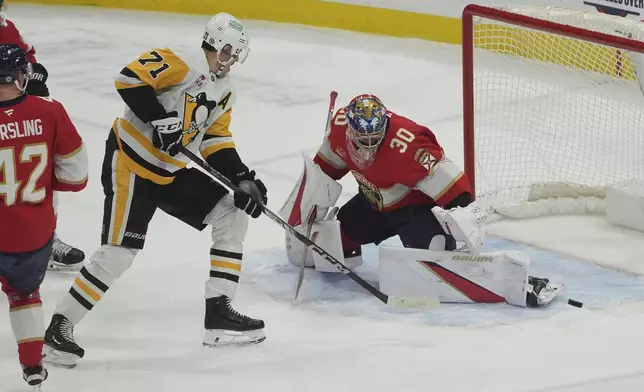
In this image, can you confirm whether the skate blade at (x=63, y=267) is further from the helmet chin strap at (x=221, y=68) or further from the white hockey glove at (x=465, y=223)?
the white hockey glove at (x=465, y=223)

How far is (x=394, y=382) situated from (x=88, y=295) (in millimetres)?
896

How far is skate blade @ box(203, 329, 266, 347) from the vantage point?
3.43 metres

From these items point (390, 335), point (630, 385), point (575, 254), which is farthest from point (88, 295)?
point (575, 254)

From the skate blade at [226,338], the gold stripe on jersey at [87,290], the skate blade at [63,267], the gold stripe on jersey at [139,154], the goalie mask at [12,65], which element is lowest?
the skate blade at [63,267]

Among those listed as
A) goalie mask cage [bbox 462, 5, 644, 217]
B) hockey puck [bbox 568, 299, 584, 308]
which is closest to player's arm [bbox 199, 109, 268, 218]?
hockey puck [bbox 568, 299, 584, 308]

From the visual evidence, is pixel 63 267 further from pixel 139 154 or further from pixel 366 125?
pixel 366 125

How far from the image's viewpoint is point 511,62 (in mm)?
4824

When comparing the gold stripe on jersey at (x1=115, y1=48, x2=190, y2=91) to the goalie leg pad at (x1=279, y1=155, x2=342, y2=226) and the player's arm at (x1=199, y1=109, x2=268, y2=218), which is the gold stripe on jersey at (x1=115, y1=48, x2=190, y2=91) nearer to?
the player's arm at (x1=199, y1=109, x2=268, y2=218)

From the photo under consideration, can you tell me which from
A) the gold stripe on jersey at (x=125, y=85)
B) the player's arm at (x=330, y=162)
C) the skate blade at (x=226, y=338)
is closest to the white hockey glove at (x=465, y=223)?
the player's arm at (x=330, y=162)

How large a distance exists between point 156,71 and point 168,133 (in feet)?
0.61

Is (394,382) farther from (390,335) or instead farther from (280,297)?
(280,297)

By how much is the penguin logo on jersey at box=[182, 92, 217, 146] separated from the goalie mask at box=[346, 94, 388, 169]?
44cm

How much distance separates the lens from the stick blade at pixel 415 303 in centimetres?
369

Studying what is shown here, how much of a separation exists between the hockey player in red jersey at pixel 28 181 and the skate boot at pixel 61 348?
0.94 ft
